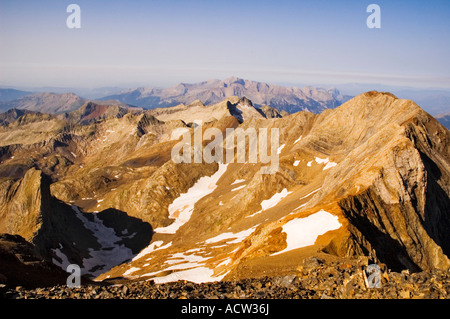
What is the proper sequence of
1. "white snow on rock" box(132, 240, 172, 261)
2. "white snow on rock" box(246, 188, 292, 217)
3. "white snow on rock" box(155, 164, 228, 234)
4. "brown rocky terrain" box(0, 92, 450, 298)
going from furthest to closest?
"white snow on rock" box(155, 164, 228, 234) → "white snow on rock" box(132, 240, 172, 261) → "white snow on rock" box(246, 188, 292, 217) → "brown rocky terrain" box(0, 92, 450, 298)

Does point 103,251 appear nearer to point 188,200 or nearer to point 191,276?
point 188,200

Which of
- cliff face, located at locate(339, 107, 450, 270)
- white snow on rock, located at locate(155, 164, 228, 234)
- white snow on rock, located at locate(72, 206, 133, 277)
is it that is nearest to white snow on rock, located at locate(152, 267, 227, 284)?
cliff face, located at locate(339, 107, 450, 270)

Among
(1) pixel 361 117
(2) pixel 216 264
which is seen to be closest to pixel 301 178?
(1) pixel 361 117

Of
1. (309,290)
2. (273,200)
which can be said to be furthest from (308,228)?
(273,200)

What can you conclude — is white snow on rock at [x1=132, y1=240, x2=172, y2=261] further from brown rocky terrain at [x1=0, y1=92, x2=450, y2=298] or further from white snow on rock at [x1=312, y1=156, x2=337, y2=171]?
white snow on rock at [x1=312, y1=156, x2=337, y2=171]

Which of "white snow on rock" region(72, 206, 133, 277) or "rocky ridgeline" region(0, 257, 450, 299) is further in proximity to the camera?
"white snow on rock" region(72, 206, 133, 277)
